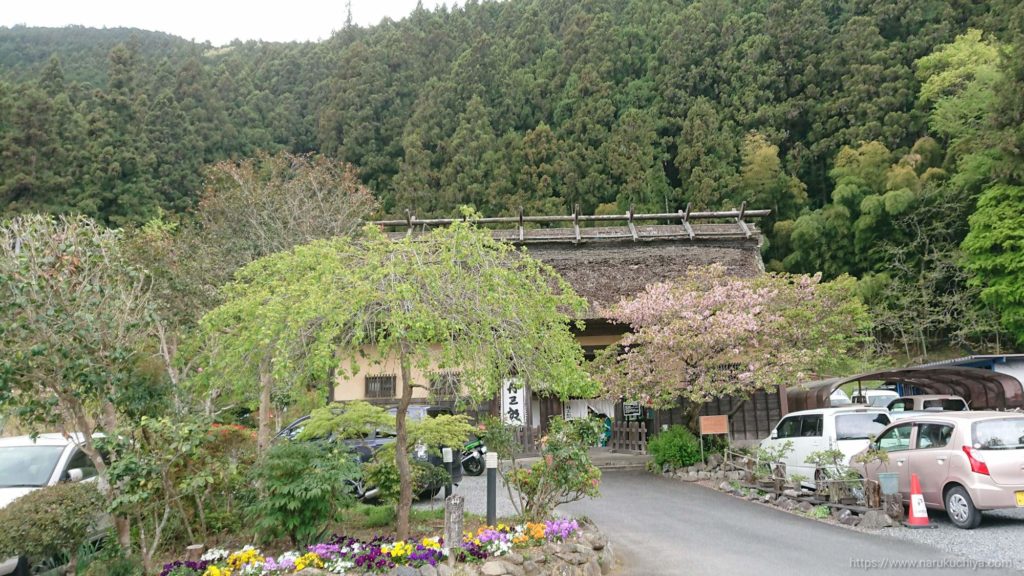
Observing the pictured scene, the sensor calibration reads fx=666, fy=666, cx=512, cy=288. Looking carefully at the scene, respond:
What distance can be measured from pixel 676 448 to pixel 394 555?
30.0 feet

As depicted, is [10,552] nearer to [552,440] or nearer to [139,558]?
[139,558]

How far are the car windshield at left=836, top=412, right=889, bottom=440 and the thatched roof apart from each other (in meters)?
8.18

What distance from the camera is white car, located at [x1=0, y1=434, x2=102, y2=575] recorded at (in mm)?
7816

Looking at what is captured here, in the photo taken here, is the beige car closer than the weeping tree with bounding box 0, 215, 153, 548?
No

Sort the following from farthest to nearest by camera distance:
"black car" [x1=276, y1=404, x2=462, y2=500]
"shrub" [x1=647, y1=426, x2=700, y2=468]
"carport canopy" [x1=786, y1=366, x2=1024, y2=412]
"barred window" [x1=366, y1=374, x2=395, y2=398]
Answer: "barred window" [x1=366, y1=374, x2=395, y2=398]
"carport canopy" [x1=786, y1=366, x2=1024, y2=412]
"shrub" [x1=647, y1=426, x2=700, y2=468]
"black car" [x1=276, y1=404, x2=462, y2=500]

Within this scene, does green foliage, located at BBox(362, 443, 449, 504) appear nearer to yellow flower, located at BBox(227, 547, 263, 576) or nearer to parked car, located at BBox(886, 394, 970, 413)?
yellow flower, located at BBox(227, 547, 263, 576)

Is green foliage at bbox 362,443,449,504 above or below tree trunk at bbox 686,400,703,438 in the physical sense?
below

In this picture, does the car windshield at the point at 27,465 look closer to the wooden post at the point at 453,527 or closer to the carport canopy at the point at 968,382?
the wooden post at the point at 453,527

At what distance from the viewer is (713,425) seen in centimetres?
1362

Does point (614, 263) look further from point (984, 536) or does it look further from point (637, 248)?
→ point (984, 536)

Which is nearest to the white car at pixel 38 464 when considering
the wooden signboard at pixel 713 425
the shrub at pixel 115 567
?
the shrub at pixel 115 567

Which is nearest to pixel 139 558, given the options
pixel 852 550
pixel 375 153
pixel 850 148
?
pixel 852 550

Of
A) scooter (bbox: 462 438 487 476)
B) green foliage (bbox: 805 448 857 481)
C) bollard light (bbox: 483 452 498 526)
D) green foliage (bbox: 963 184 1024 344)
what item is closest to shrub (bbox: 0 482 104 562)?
bollard light (bbox: 483 452 498 526)

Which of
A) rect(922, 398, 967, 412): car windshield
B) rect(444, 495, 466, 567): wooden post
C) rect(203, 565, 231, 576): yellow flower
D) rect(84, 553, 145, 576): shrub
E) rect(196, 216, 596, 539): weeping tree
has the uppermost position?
rect(196, 216, 596, 539): weeping tree
